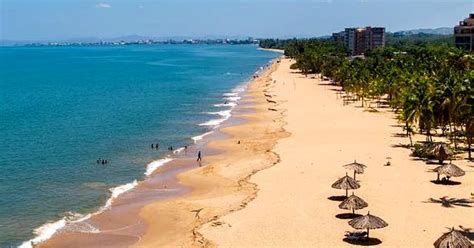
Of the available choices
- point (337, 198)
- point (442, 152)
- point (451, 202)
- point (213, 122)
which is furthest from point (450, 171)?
point (213, 122)

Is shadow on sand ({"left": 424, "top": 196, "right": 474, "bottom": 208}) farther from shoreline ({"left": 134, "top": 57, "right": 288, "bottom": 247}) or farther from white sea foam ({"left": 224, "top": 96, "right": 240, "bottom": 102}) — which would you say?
white sea foam ({"left": 224, "top": 96, "right": 240, "bottom": 102})

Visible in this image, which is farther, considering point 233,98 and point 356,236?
point 233,98

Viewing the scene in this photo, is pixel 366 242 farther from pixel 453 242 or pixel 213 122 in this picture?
pixel 213 122

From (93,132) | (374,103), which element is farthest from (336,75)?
(93,132)

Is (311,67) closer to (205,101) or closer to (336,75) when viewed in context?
(336,75)

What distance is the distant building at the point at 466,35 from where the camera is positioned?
526 feet

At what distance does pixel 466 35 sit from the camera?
163 meters

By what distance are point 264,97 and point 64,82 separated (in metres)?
73.8

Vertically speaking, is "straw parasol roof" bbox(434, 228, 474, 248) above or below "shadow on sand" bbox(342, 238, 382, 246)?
above

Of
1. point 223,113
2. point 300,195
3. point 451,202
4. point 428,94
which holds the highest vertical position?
point 428,94

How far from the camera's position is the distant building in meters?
160

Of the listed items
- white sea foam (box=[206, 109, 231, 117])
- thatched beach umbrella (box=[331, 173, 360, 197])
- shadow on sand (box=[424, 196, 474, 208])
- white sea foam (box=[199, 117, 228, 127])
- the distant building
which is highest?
the distant building

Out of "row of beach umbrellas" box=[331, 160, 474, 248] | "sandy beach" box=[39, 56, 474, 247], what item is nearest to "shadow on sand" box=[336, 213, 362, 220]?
"sandy beach" box=[39, 56, 474, 247]

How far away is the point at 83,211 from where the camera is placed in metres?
39.2
